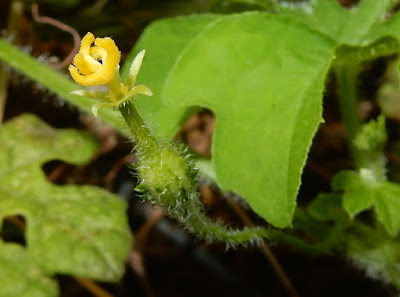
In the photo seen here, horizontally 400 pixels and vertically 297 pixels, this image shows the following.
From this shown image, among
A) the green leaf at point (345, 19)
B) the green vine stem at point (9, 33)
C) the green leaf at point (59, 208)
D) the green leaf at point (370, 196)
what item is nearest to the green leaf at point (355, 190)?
the green leaf at point (370, 196)

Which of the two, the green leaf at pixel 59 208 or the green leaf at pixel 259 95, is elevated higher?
the green leaf at pixel 259 95

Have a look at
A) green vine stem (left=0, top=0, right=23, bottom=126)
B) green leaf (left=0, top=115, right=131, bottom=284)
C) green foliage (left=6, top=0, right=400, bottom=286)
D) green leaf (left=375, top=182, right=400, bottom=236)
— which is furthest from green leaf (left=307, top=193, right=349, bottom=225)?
green vine stem (left=0, top=0, right=23, bottom=126)

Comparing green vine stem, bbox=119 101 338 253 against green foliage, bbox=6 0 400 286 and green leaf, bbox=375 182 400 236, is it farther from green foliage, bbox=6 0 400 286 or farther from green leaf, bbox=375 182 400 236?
green leaf, bbox=375 182 400 236

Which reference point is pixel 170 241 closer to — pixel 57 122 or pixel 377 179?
pixel 57 122

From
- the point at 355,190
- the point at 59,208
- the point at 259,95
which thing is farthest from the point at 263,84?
the point at 59,208


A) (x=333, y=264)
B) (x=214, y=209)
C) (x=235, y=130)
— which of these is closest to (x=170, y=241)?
(x=214, y=209)

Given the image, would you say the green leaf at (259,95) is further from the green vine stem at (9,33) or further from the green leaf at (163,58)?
the green vine stem at (9,33)

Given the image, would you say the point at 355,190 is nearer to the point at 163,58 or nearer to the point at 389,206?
the point at 389,206
